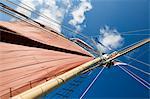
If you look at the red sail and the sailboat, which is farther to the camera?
the red sail

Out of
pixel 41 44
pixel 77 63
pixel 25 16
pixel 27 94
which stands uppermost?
pixel 25 16

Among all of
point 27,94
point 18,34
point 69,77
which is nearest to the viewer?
point 27,94

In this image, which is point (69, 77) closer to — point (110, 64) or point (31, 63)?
point (31, 63)

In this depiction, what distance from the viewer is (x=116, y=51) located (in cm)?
1002

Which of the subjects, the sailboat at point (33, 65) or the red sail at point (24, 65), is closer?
the sailboat at point (33, 65)

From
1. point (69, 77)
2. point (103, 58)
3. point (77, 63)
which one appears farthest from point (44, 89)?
point (103, 58)

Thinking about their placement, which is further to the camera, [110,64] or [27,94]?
[110,64]

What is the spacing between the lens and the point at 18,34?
8844mm

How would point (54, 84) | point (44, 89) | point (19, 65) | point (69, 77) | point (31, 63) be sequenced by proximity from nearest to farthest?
point (44, 89), point (54, 84), point (69, 77), point (19, 65), point (31, 63)

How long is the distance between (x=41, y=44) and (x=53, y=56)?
1.51 m

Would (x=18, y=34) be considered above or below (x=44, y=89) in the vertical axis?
above

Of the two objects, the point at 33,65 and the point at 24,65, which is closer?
the point at 24,65

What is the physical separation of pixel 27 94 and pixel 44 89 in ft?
1.58

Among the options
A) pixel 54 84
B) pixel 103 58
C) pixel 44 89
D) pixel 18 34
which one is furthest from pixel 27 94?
pixel 103 58
